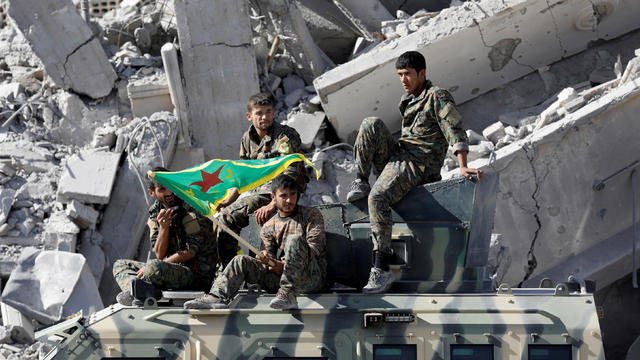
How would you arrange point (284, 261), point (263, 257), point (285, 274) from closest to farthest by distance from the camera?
point (285, 274) → point (284, 261) → point (263, 257)

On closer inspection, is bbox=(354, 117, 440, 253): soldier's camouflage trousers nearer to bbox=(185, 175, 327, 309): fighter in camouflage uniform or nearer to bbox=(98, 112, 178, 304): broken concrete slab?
bbox=(185, 175, 327, 309): fighter in camouflage uniform

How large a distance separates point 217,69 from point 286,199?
17.6ft

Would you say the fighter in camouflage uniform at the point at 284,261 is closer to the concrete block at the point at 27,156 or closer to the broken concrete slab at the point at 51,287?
the broken concrete slab at the point at 51,287

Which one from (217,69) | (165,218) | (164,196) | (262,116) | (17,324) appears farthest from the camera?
(217,69)

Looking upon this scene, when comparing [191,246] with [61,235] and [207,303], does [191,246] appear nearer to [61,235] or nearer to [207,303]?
[207,303]

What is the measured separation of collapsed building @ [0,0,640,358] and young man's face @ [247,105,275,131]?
3.23m

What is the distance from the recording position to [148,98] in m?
14.1

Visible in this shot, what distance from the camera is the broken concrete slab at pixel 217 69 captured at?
14.0 m

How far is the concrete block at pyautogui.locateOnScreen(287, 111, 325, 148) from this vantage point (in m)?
13.6

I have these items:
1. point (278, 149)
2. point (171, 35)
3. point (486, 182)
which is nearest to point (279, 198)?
point (278, 149)

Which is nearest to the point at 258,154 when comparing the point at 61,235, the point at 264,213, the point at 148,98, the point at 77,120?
the point at 264,213

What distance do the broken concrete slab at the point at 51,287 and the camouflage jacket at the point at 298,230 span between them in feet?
12.2

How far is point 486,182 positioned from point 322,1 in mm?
6686

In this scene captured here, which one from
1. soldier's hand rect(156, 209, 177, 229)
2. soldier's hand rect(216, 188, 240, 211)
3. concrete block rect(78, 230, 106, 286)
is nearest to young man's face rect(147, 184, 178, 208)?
soldier's hand rect(156, 209, 177, 229)
